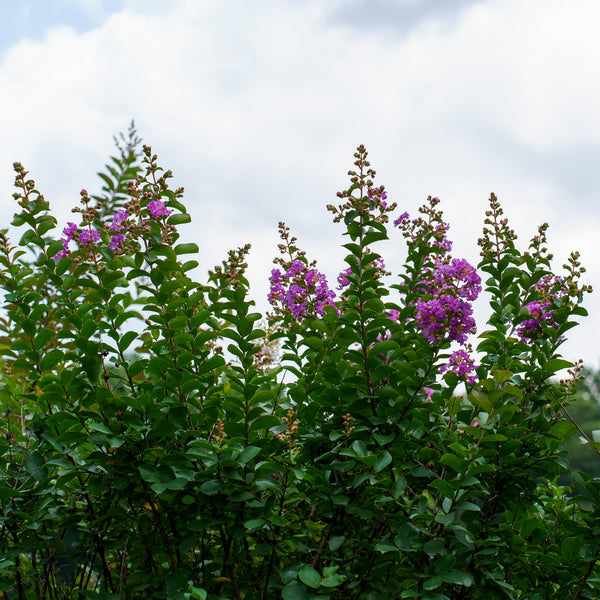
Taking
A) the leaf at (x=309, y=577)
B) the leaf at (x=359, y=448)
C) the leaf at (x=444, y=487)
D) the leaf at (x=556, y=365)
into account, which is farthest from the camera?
the leaf at (x=556, y=365)

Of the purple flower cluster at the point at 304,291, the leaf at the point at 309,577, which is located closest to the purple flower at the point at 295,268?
the purple flower cluster at the point at 304,291

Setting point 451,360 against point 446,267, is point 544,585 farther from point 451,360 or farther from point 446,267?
point 446,267

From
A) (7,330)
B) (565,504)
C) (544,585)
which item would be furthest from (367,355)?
(7,330)

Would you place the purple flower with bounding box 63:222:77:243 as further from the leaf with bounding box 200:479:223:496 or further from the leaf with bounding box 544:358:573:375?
the leaf with bounding box 544:358:573:375

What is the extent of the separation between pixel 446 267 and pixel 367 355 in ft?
1.52

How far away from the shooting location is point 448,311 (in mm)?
2314

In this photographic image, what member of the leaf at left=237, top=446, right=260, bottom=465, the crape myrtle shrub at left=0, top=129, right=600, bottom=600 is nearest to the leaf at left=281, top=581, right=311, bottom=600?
the crape myrtle shrub at left=0, top=129, right=600, bottom=600

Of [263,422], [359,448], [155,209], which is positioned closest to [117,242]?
[155,209]

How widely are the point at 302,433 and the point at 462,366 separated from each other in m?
0.72

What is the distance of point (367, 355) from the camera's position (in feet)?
8.00

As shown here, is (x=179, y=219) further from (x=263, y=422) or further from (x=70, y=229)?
(x=263, y=422)

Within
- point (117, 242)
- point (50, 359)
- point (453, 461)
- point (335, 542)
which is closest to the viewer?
point (453, 461)

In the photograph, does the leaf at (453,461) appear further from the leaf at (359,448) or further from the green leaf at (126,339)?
the green leaf at (126,339)

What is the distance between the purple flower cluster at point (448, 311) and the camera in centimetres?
232
